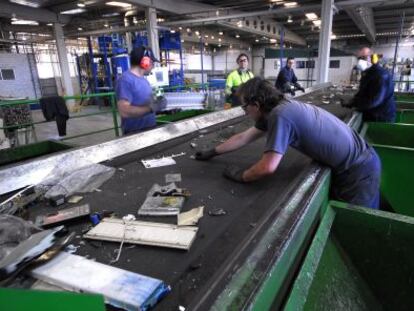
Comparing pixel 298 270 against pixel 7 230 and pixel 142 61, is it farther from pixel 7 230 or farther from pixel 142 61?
pixel 142 61

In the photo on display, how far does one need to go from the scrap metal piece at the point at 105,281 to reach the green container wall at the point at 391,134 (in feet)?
11.1

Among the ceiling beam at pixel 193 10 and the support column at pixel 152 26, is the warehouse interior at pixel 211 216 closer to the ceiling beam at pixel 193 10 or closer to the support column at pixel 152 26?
the ceiling beam at pixel 193 10

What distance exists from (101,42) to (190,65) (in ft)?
37.8

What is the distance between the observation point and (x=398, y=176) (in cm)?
265

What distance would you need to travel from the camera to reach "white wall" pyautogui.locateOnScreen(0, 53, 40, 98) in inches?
416

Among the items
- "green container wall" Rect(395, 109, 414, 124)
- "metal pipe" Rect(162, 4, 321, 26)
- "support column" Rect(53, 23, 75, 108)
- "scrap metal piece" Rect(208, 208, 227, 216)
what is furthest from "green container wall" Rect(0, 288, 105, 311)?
"support column" Rect(53, 23, 75, 108)

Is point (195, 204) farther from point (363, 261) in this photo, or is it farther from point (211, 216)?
point (363, 261)

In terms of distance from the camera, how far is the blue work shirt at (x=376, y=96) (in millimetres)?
3250

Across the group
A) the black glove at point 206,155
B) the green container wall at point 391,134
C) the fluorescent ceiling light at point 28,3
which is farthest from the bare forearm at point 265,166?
the fluorescent ceiling light at point 28,3

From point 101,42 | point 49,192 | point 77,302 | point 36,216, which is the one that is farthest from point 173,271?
point 101,42

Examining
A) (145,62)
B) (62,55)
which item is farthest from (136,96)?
(62,55)

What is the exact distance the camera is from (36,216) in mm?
1146

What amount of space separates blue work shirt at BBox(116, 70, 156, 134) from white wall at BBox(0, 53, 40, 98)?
33.8ft

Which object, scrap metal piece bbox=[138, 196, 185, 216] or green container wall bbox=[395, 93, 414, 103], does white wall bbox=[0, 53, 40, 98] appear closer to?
scrap metal piece bbox=[138, 196, 185, 216]
